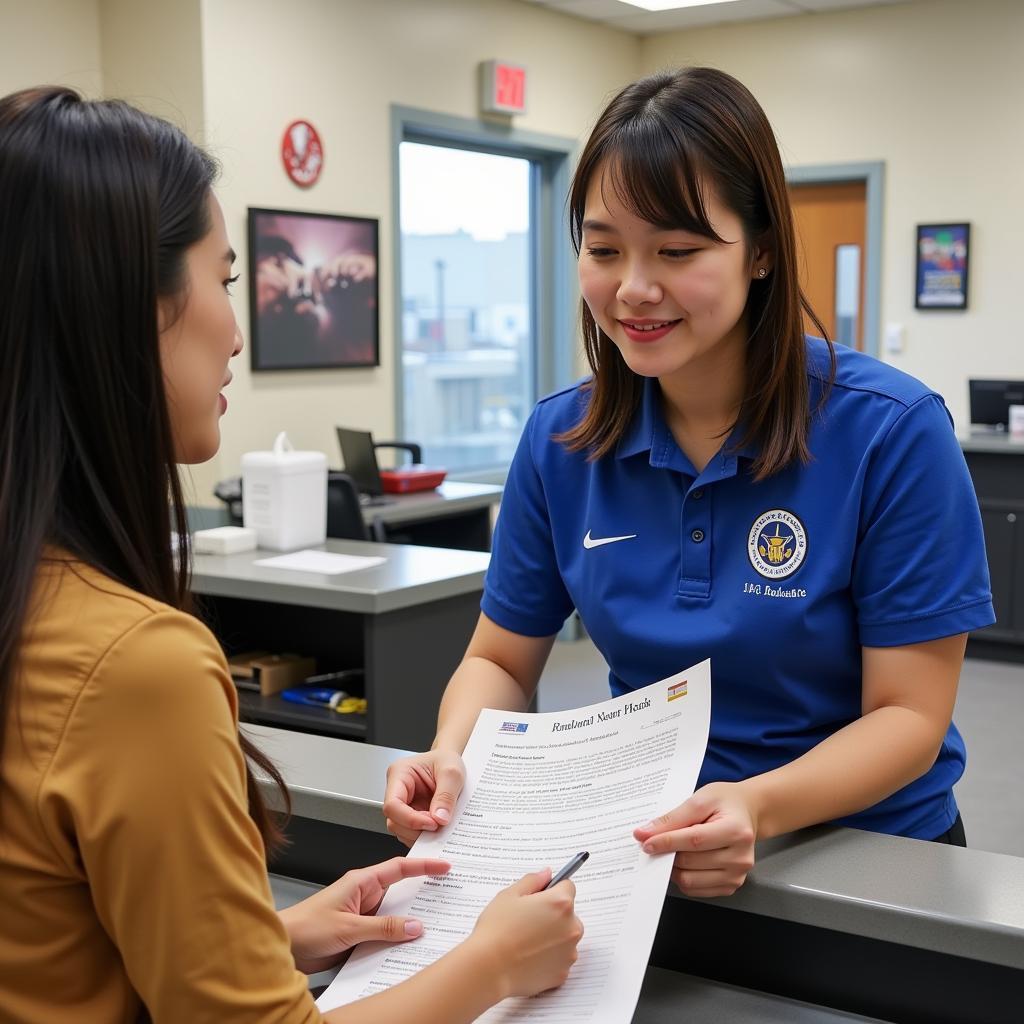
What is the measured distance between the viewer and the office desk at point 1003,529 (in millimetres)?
4965

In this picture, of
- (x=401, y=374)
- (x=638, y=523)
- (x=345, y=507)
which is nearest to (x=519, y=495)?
(x=638, y=523)

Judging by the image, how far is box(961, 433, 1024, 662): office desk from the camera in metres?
4.96

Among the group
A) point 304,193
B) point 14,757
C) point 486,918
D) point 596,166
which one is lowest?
point 486,918

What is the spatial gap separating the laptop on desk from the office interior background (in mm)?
409

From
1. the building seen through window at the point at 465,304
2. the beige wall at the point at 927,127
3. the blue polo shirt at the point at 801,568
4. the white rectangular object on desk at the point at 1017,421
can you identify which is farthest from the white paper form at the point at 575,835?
the beige wall at the point at 927,127

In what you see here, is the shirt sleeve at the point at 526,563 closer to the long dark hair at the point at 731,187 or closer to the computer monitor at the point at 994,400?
the long dark hair at the point at 731,187

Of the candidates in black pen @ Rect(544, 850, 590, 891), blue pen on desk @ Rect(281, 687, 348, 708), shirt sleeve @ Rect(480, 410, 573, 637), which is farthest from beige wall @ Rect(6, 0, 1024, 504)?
black pen @ Rect(544, 850, 590, 891)

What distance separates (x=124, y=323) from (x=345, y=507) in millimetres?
2644

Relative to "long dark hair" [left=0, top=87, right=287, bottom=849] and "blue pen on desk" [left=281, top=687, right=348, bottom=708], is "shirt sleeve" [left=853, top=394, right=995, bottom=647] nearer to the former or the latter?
"long dark hair" [left=0, top=87, right=287, bottom=849]

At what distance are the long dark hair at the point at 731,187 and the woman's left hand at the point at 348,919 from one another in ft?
1.65

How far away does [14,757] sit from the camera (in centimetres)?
66

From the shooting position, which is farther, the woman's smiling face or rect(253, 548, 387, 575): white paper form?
rect(253, 548, 387, 575): white paper form

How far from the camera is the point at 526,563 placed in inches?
54.3

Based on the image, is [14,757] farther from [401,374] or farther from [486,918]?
[401,374]
